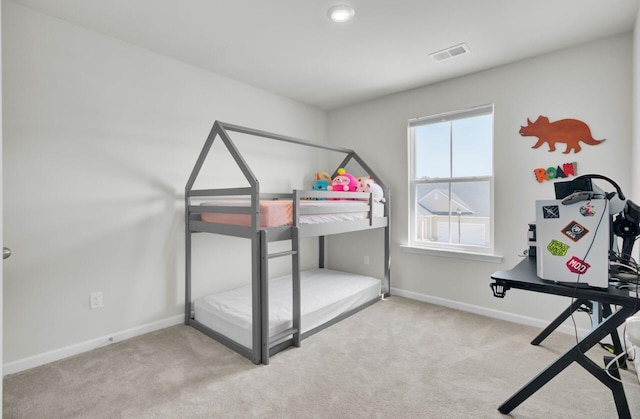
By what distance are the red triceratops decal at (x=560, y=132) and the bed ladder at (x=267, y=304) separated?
2.12 meters

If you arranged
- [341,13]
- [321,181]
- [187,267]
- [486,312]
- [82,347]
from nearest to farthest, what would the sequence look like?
[341,13], [82,347], [187,267], [486,312], [321,181]

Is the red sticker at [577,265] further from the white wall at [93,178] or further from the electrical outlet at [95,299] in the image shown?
the electrical outlet at [95,299]

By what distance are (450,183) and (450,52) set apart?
121 cm

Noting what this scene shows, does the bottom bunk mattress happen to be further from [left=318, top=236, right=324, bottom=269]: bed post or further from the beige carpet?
[left=318, top=236, right=324, bottom=269]: bed post

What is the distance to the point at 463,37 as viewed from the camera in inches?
91.2

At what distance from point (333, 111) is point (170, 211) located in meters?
2.37

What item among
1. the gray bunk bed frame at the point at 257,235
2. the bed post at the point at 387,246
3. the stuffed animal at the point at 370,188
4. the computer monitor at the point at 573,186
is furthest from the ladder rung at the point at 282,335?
the computer monitor at the point at 573,186

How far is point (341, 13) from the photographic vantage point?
2.03 m

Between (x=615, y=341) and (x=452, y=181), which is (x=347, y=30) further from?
(x=615, y=341)

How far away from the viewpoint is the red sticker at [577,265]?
126 cm

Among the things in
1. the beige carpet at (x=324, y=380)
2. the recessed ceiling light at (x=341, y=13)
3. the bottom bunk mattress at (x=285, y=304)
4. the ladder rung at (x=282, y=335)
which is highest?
the recessed ceiling light at (x=341, y=13)

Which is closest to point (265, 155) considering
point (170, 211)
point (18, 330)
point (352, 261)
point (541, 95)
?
point (170, 211)

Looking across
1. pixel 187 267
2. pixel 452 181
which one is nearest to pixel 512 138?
pixel 452 181

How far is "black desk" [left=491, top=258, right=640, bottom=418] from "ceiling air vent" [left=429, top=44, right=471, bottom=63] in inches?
69.4
